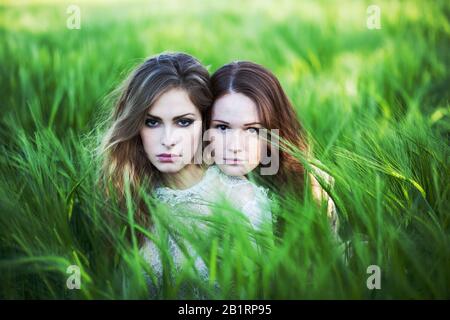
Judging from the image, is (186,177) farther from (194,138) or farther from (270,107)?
(270,107)

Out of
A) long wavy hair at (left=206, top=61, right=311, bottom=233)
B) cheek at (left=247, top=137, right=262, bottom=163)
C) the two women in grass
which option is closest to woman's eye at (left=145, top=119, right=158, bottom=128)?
the two women in grass

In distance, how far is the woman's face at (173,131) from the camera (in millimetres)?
1256

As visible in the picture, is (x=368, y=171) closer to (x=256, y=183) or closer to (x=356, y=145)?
(x=356, y=145)

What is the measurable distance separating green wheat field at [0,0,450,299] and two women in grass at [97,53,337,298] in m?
0.08

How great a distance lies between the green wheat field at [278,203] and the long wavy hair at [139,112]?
53 mm

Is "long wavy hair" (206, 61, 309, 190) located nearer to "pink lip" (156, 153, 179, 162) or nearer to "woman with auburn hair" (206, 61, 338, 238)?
"woman with auburn hair" (206, 61, 338, 238)

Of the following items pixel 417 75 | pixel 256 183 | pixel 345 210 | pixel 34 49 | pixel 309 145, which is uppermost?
pixel 34 49

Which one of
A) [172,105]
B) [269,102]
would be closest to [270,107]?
[269,102]

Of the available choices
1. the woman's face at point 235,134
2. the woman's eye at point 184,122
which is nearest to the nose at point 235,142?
the woman's face at point 235,134

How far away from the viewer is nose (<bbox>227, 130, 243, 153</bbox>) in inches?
48.8

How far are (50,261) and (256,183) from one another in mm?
548

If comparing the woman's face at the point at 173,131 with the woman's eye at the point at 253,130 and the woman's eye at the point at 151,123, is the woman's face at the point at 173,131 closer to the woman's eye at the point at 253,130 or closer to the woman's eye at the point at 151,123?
the woman's eye at the point at 151,123
